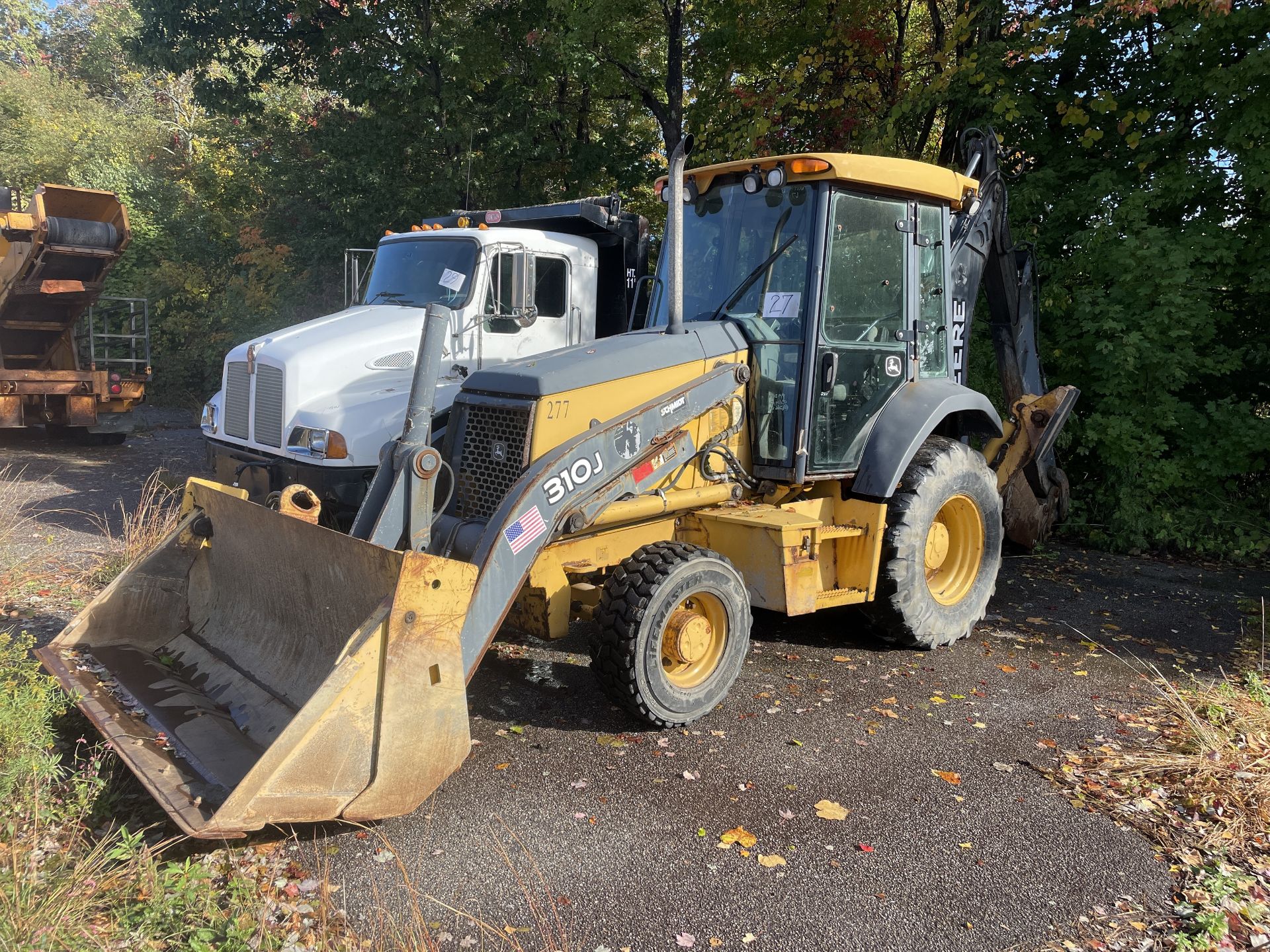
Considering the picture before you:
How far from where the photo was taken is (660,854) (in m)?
3.66

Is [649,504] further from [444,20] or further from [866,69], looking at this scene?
[444,20]

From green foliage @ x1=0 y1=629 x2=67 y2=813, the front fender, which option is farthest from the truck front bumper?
the front fender

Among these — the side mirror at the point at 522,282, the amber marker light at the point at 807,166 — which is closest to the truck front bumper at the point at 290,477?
the side mirror at the point at 522,282

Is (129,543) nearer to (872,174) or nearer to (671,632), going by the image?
(671,632)

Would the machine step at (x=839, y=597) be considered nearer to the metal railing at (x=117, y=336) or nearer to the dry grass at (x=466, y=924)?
the dry grass at (x=466, y=924)

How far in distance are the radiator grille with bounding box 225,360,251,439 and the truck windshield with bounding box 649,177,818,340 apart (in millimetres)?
4153

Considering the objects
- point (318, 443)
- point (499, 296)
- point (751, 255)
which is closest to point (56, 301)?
point (318, 443)

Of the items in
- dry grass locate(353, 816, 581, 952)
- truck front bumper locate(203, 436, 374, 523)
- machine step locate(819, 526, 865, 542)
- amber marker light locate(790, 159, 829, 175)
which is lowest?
dry grass locate(353, 816, 581, 952)

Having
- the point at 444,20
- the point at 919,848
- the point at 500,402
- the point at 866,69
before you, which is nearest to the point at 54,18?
the point at 444,20

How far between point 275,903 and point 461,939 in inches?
25.8

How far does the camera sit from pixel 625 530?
A: 498 cm

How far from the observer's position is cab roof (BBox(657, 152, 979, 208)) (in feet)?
17.1

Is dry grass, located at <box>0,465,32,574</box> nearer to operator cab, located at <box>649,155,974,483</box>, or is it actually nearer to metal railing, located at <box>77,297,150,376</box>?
metal railing, located at <box>77,297,150,376</box>

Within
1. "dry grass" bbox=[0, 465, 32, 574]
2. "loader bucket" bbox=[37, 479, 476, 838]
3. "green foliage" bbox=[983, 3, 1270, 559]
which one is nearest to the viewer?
"loader bucket" bbox=[37, 479, 476, 838]
